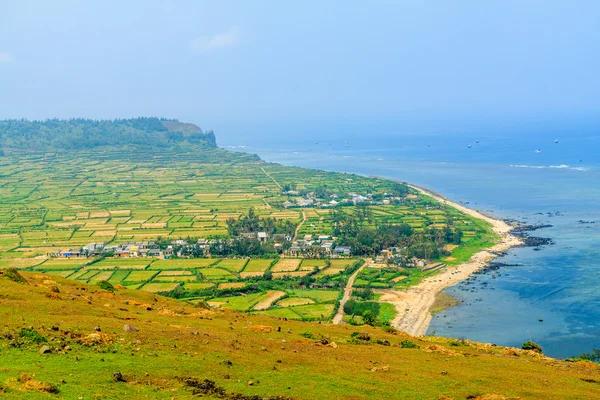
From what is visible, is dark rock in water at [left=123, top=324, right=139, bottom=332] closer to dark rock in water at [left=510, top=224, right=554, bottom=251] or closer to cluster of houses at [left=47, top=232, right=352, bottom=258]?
cluster of houses at [left=47, top=232, right=352, bottom=258]

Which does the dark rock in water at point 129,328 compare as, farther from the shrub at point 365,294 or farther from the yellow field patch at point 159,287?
the yellow field patch at point 159,287

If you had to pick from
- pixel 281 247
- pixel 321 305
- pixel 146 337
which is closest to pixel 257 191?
pixel 281 247

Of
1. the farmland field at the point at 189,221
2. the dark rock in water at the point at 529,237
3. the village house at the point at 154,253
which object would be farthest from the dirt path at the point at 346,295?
the village house at the point at 154,253

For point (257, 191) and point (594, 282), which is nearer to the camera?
point (594, 282)

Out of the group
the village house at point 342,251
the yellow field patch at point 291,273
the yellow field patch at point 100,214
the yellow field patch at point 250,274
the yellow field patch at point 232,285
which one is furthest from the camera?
the yellow field patch at point 100,214

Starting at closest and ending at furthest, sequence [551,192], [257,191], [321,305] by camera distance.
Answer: [321,305]
[551,192]
[257,191]

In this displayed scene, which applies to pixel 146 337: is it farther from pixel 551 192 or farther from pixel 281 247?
pixel 551 192
